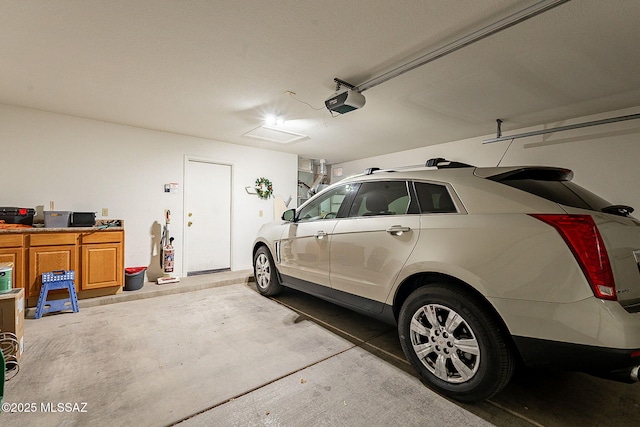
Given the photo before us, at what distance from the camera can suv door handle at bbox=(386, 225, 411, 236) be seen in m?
1.96

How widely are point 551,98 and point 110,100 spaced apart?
204 inches

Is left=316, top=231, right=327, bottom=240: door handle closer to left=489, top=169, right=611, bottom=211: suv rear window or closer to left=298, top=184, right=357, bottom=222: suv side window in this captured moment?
left=298, top=184, right=357, bottom=222: suv side window

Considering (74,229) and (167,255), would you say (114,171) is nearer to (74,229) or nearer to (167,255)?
(74,229)

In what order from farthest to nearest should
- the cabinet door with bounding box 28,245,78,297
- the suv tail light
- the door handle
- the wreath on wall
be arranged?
1. the wreath on wall
2. the cabinet door with bounding box 28,245,78,297
3. the door handle
4. the suv tail light

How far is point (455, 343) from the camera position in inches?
65.7

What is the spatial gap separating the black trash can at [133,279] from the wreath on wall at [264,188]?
8.29 ft

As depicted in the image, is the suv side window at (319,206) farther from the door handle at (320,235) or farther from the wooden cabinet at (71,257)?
the wooden cabinet at (71,257)

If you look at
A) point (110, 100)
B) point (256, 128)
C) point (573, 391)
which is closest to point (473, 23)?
point (573, 391)

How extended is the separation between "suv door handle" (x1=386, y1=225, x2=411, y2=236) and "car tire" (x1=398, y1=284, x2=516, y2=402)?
16.3 inches

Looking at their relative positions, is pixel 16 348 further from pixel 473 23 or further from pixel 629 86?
pixel 629 86

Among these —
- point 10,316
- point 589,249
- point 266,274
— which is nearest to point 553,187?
point 589,249

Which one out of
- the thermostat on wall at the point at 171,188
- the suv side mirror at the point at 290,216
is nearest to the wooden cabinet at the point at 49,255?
the thermostat on wall at the point at 171,188

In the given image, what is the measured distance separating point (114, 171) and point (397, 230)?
444 centimetres

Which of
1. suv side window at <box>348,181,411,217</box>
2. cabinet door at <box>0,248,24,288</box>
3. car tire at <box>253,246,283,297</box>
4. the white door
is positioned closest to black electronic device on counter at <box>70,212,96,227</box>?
cabinet door at <box>0,248,24,288</box>
